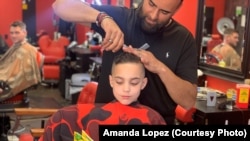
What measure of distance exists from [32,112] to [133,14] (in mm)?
1482

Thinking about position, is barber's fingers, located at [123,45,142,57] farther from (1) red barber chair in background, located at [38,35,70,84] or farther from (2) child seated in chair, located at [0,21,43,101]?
(1) red barber chair in background, located at [38,35,70,84]

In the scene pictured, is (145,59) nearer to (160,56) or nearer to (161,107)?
(160,56)

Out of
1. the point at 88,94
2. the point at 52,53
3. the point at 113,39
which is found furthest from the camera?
the point at 52,53

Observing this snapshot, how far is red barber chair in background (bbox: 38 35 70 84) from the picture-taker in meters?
6.06

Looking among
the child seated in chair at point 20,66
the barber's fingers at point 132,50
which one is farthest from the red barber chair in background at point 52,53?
the barber's fingers at point 132,50

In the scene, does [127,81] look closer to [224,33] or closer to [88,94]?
[88,94]

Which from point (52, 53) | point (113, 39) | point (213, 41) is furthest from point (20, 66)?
point (52, 53)

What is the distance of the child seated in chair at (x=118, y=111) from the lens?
127cm

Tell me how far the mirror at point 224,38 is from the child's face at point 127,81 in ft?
5.79

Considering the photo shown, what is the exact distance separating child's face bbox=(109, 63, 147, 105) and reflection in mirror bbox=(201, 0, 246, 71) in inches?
71.1

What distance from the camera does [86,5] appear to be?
4.08 feet

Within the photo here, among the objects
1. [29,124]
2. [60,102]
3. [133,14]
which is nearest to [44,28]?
[60,102]

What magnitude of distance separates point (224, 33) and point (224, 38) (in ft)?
0.14

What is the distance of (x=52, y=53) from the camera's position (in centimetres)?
656
